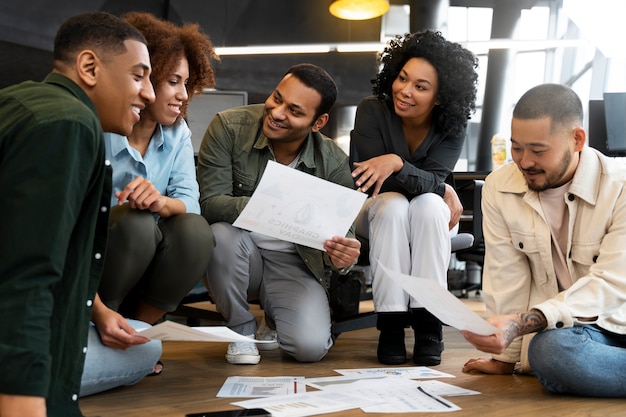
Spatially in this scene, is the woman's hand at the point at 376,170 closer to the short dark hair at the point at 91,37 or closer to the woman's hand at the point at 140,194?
the woman's hand at the point at 140,194

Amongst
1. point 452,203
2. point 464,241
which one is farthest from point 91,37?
point 464,241

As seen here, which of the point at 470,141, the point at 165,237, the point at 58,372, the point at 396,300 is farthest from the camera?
the point at 470,141

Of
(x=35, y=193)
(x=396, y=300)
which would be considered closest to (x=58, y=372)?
(x=35, y=193)

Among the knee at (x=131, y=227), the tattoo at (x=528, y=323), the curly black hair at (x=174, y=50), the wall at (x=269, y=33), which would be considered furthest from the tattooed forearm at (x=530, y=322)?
the wall at (x=269, y=33)

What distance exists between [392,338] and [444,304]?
716 mm

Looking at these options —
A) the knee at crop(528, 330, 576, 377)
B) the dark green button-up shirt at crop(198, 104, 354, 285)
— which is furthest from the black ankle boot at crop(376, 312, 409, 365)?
the knee at crop(528, 330, 576, 377)

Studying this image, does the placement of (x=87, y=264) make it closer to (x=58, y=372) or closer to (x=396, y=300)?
(x=58, y=372)

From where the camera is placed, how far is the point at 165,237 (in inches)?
72.2

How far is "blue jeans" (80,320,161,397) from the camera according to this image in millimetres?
1503

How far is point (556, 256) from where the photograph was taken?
176 cm

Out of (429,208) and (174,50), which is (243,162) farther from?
(429,208)

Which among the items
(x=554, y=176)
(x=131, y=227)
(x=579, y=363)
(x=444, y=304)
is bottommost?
(x=579, y=363)

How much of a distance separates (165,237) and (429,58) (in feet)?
3.68

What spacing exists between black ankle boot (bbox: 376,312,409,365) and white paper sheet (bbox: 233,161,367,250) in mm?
337
